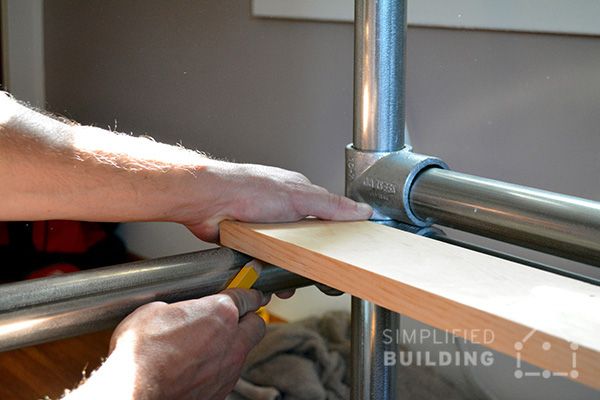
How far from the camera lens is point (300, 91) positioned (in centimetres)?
151

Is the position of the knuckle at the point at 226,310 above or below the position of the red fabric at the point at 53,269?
above

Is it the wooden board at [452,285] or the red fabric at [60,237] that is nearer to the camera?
the wooden board at [452,285]

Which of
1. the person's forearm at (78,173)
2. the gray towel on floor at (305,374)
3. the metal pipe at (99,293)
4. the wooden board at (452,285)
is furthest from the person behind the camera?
the gray towel on floor at (305,374)

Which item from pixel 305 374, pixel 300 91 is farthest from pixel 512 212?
pixel 300 91

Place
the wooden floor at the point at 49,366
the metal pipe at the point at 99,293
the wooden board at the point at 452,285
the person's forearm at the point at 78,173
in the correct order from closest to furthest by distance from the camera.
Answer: the wooden board at the point at 452,285, the metal pipe at the point at 99,293, the person's forearm at the point at 78,173, the wooden floor at the point at 49,366

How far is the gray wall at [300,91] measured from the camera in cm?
109

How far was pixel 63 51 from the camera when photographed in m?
2.26

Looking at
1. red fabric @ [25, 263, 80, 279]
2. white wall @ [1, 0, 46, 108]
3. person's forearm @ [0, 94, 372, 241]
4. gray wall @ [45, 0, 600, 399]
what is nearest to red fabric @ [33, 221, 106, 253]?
red fabric @ [25, 263, 80, 279]

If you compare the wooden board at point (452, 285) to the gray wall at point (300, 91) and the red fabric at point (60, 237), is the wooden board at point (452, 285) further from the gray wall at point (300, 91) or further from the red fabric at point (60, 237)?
the red fabric at point (60, 237)

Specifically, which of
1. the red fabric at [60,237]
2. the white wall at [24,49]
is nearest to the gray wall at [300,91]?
the white wall at [24,49]

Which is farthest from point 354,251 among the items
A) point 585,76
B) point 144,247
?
point 144,247

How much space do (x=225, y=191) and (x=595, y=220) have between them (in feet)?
1.02

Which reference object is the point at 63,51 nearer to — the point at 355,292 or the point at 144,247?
the point at 144,247

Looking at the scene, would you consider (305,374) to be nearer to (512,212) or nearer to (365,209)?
(365,209)
